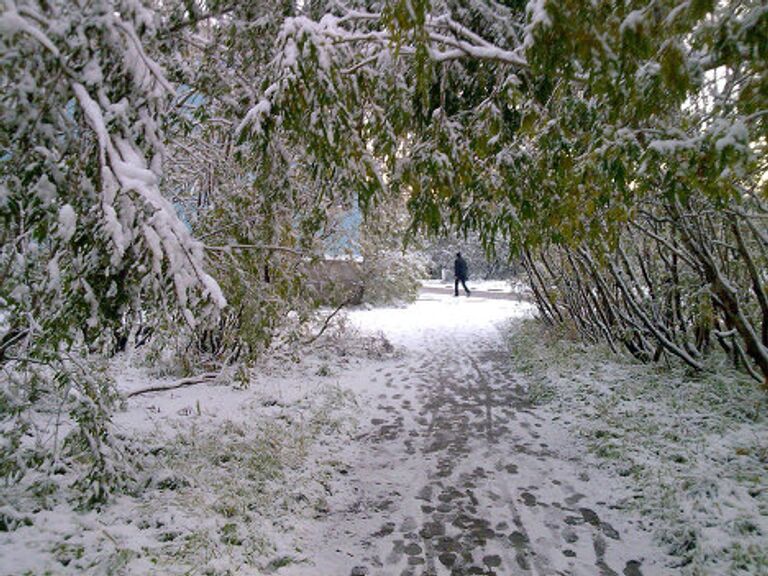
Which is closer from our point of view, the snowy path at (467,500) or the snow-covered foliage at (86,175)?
the snow-covered foliage at (86,175)

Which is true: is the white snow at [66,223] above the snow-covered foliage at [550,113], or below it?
below

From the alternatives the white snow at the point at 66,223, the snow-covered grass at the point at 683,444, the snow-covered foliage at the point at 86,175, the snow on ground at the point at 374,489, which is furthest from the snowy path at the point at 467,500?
the white snow at the point at 66,223

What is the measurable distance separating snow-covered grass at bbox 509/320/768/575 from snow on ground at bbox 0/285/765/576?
3 centimetres

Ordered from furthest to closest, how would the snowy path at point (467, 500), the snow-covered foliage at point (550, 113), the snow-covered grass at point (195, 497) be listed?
the snowy path at point (467, 500) → the snow-covered grass at point (195, 497) → the snow-covered foliage at point (550, 113)

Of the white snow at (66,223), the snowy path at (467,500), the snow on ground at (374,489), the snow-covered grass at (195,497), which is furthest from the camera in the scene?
the snowy path at (467,500)

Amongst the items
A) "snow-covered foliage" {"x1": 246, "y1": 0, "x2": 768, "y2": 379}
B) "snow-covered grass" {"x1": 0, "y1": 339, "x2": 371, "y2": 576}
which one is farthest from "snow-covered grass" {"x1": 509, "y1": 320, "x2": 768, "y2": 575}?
"snow-covered grass" {"x1": 0, "y1": 339, "x2": 371, "y2": 576}

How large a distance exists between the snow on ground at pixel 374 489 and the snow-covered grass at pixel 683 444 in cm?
3

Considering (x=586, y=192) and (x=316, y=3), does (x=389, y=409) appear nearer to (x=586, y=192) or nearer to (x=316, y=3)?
(x=586, y=192)

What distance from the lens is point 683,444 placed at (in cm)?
485

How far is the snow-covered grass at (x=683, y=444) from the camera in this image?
3395mm

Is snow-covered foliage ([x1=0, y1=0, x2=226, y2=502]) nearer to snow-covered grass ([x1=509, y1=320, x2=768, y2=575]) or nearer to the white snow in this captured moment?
the white snow

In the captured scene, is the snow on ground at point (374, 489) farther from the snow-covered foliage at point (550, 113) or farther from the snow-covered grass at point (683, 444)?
the snow-covered foliage at point (550, 113)

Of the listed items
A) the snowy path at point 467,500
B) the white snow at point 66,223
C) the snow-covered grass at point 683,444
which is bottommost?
the snowy path at point 467,500

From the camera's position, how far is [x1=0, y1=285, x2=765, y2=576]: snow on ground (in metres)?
3.28
